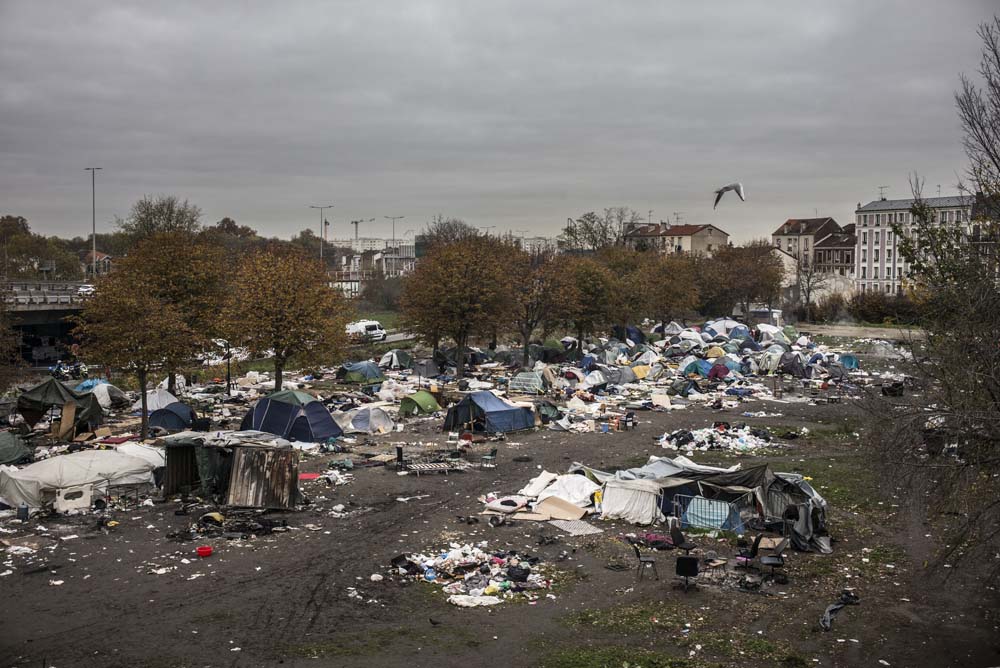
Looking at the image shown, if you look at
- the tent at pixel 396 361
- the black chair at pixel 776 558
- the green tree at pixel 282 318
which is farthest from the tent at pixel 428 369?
the black chair at pixel 776 558

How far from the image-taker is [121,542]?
16000 millimetres

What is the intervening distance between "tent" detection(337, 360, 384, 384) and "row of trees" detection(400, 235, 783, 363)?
3.08 meters

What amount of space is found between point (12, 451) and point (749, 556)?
19232mm

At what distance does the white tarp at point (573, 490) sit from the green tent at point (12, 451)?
1445 cm

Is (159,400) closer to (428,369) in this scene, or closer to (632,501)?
(428,369)

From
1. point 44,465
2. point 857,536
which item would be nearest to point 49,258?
point 44,465

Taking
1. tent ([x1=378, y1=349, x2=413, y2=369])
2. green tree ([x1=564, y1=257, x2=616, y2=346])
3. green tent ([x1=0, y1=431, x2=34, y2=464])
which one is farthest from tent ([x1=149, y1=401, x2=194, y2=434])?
green tree ([x1=564, y1=257, x2=616, y2=346])

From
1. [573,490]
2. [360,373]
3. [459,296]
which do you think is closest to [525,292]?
[459,296]

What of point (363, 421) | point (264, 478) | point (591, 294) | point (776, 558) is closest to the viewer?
point (776, 558)

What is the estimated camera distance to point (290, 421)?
A: 83.5ft

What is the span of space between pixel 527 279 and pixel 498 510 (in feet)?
93.5

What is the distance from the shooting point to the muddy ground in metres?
11.2

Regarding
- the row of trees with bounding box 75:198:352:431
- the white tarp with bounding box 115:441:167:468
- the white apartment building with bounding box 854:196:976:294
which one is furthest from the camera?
the white apartment building with bounding box 854:196:976:294

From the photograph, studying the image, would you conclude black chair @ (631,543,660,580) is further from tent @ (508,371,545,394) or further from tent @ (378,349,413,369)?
tent @ (378,349,413,369)
